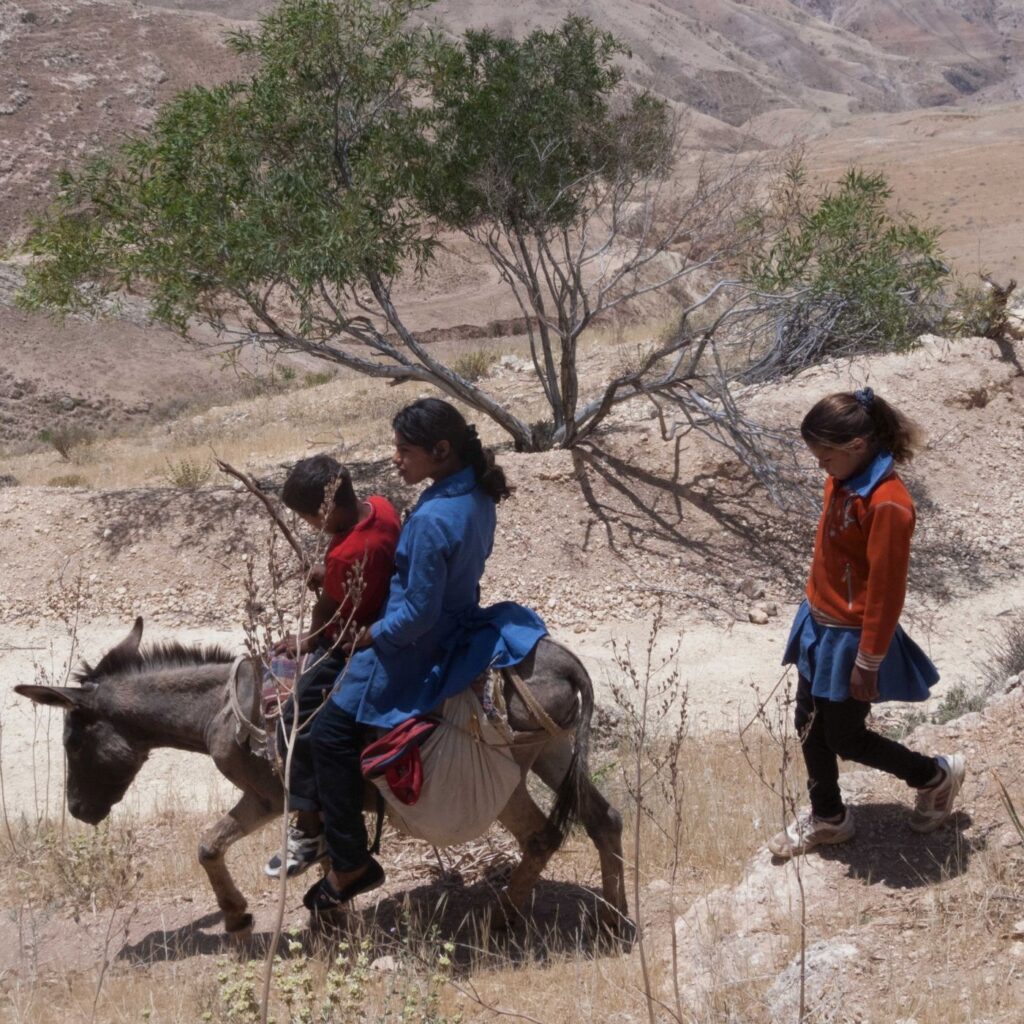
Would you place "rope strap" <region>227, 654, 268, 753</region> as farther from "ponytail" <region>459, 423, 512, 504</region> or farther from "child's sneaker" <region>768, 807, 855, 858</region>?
"child's sneaker" <region>768, 807, 855, 858</region>

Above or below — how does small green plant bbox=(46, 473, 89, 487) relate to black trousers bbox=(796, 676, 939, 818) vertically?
below

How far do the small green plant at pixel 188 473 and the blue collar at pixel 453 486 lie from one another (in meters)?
9.09

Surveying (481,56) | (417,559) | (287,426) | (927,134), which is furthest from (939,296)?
(927,134)

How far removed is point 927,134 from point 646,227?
47830mm

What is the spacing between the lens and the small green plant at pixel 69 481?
15.0 meters

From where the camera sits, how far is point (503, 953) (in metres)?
4.40

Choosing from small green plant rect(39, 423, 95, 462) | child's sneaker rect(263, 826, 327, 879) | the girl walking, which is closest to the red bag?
child's sneaker rect(263, 826, 327, 879)

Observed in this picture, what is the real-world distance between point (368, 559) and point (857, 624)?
164 cm

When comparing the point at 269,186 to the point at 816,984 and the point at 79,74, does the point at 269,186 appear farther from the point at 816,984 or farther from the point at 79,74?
the point at 79,74

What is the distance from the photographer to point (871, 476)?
4.05 metres

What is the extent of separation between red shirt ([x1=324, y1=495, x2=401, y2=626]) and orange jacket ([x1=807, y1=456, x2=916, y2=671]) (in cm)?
147

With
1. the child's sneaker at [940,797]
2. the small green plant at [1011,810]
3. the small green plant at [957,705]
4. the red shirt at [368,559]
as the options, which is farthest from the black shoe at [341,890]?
the small green plant at [957,705]

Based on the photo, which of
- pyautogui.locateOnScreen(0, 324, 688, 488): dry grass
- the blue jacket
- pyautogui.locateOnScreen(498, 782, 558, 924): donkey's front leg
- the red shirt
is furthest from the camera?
pyautogui.locateOnScreen(0, 324, 688, 488): dry grass

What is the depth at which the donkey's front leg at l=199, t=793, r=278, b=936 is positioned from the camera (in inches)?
183
